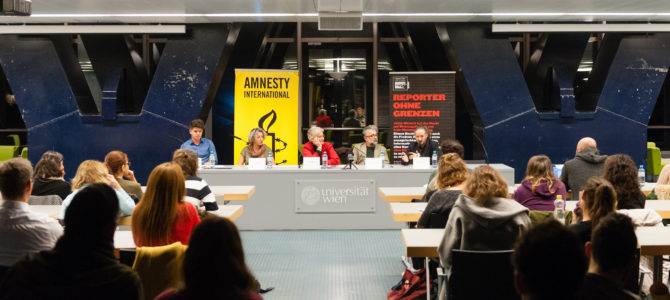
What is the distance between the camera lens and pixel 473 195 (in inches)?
140

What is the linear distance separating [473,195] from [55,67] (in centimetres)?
849

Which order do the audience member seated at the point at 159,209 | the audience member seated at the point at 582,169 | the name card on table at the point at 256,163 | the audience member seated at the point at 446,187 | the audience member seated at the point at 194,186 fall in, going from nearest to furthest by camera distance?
1. the audience member seated at the point at 159,209
2. the audience member seated at the point at 446,187
3. the audience member seated at the point at 194,186
4. the audience member seated at the point at 582,169
5. the name card on table at the point at 256,163

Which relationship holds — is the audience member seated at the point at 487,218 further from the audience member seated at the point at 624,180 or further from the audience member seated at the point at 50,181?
the audience member seated at the point at 50,181

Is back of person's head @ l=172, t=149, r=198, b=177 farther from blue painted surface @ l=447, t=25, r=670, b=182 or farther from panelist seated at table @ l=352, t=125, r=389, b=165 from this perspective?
blue painted surface @ l=447, t=25, r=670, b=182

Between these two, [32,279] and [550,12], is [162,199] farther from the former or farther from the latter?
[550,12]

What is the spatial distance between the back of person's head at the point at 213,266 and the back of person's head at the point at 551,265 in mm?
801

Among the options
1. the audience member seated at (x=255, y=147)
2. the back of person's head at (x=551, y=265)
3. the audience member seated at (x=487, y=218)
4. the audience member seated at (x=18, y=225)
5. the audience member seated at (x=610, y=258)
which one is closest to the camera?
the back of person's head at (x=551, y=265)

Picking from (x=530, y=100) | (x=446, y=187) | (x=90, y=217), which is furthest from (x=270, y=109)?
(x=90, y=217)

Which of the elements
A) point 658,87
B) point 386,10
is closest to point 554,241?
point 386,10

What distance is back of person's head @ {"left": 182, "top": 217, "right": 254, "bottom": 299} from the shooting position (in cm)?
179

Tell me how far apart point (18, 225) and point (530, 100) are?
874 centimetres

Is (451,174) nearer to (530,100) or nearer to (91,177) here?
(91,177)

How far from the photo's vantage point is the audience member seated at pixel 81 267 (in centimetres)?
197

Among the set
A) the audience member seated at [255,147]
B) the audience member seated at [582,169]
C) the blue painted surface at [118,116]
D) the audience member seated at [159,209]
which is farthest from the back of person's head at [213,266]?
the blue painted surface at [118,116]
